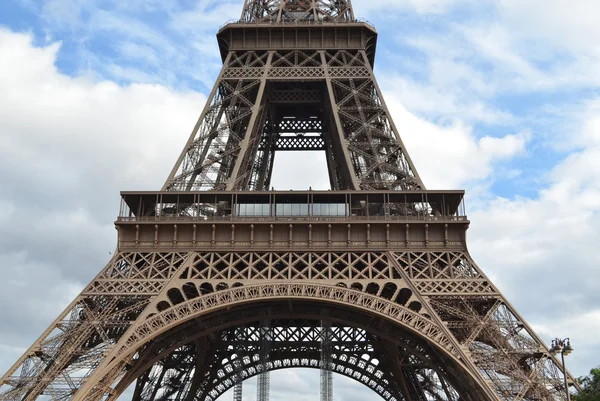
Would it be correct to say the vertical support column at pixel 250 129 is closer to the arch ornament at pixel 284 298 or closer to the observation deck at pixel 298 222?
the observation deck at pixel 298 222

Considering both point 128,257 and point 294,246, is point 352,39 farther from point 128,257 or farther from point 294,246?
point 128,257

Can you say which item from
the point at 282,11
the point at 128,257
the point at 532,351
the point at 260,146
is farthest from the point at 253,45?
the point at 532,351

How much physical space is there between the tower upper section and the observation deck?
591 inches

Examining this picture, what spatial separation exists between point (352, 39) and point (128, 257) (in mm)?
20022

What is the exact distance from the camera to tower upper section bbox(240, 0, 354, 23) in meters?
46.2

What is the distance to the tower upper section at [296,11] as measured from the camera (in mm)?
46178

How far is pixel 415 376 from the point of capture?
147 feet

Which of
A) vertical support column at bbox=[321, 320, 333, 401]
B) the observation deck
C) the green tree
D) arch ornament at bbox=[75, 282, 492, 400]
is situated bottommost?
the green tree

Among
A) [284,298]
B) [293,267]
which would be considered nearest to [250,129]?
[293,267]

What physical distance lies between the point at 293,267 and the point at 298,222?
235 cm

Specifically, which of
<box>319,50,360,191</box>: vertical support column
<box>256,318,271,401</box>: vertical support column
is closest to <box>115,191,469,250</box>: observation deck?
<box>319,50,360,191</box>: vertical support column

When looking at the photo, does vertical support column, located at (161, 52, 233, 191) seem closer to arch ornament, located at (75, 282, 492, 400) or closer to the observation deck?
the observation deck

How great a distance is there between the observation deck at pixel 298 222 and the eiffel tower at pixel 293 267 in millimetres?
75

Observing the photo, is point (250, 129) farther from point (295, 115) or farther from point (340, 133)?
point (295, 115)
